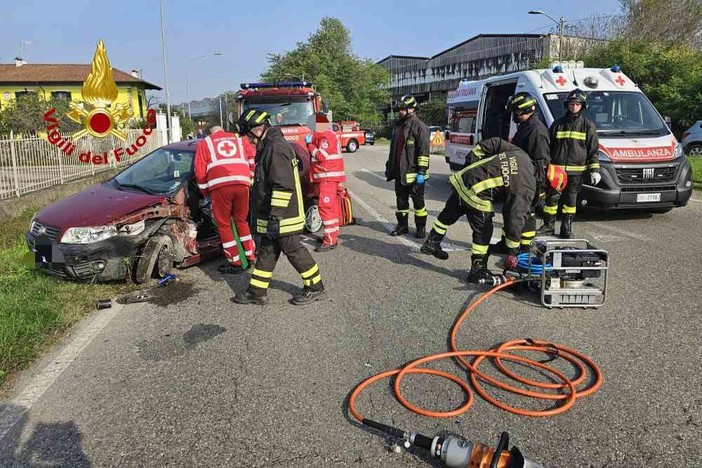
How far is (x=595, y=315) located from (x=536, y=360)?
46.2 inches

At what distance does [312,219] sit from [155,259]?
9.02ft

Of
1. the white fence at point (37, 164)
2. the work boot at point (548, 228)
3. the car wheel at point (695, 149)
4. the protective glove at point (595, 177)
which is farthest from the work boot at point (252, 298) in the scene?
the car wheel at point (695, 149)

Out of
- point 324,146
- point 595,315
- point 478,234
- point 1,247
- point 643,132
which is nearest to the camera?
point 595,315

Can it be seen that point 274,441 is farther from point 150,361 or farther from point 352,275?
point 352,275

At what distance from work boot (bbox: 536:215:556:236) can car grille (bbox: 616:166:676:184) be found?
4.49 feet

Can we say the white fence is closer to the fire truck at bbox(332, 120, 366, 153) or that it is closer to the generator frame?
the generator frame

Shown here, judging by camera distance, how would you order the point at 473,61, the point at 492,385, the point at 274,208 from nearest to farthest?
the point at 492,385 < the point at 274,208 < the point at 473,61

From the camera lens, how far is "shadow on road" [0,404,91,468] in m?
2.86

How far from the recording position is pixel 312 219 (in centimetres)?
808

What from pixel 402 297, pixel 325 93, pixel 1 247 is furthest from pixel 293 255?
pixel 325 93

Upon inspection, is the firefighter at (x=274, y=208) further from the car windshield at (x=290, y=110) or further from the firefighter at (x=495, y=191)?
the car windshield at (x=290, y=110)

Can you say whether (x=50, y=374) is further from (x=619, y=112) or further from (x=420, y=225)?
(x=619, y=112)

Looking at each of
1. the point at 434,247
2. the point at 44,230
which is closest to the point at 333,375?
the point at 434,247

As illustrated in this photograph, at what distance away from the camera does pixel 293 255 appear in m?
5.09
